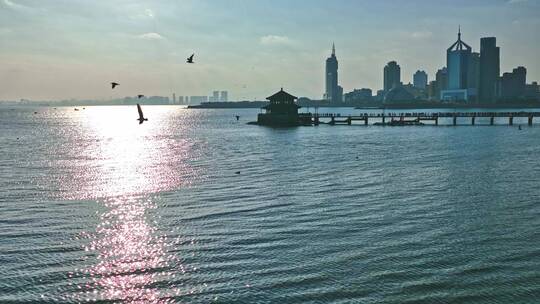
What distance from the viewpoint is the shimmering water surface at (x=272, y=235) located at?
1669cm

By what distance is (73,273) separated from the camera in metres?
18.0

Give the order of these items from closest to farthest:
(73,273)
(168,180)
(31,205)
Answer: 1. (73,273)
2. (31,205)
3. (168,180)

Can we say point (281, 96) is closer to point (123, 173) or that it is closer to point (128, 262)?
point (123, 173)

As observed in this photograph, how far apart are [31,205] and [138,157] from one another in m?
29.0

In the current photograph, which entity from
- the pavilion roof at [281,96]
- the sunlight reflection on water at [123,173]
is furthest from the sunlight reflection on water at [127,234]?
the pavilion roof at [281,96]

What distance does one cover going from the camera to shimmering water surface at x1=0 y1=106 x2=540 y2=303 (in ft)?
54.7

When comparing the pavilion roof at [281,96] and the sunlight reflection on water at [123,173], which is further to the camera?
the pavilion roof at [281,96]

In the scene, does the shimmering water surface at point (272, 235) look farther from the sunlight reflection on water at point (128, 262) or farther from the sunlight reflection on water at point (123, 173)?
the sunlight reflection on water at point (123, 173)

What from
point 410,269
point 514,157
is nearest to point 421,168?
point 514,157

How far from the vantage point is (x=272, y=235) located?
73.5ft

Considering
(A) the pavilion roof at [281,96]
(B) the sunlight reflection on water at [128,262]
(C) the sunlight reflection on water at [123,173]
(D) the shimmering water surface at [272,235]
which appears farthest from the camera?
(A) the pavilion roof at [281,96]

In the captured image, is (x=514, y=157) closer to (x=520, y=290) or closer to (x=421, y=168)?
(x=421, y=168)

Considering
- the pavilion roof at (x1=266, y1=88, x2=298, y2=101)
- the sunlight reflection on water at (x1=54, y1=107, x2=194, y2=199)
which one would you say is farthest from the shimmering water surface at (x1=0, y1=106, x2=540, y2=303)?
the pavilion roof at (x1=266, y1=88, x2=298, y2=101)

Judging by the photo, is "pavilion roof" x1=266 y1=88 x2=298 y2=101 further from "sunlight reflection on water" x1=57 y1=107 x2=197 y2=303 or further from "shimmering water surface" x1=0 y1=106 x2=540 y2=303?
"shimmering water surface" x1=0 y1=106 x2=540 y2=303
